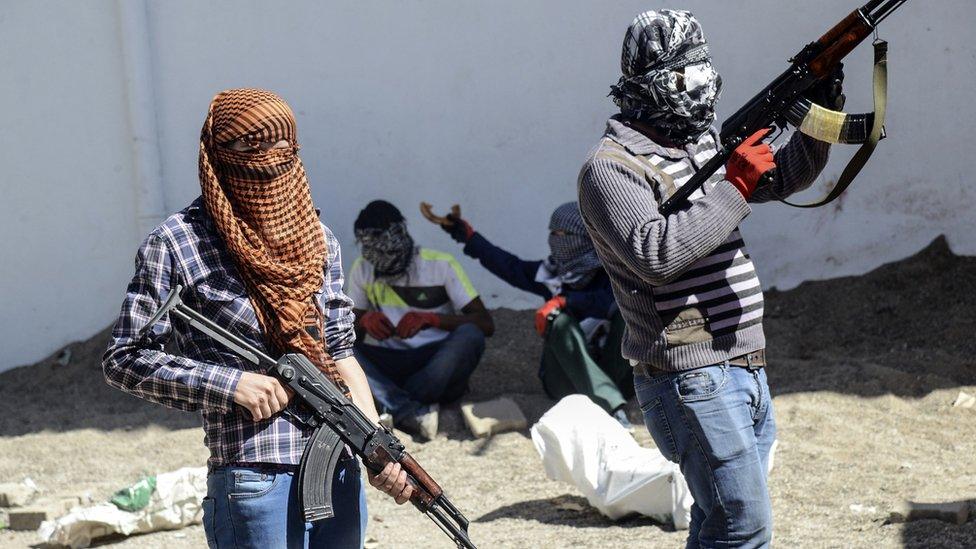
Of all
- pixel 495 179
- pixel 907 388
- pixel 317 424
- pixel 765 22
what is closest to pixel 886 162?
pixel 765 22

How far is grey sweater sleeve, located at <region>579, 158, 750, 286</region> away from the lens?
7.59 ft

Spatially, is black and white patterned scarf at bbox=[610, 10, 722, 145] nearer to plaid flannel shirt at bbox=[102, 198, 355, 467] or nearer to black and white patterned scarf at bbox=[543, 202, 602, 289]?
plaid flannel shirt at bbox=[102, 198, 355, 467]

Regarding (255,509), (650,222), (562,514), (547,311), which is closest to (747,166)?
(650,222)

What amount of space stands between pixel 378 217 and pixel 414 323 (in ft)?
1.91

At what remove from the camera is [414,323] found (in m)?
5.79

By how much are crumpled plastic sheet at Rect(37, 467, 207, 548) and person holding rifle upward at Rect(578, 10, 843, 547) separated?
2.53m

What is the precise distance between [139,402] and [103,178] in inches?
54.6

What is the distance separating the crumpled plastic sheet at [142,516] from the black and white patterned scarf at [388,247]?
5.42ft

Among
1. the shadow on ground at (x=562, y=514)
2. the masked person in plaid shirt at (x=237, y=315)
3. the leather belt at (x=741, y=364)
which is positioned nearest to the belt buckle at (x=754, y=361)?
the leather belt at (x=741, y=364)

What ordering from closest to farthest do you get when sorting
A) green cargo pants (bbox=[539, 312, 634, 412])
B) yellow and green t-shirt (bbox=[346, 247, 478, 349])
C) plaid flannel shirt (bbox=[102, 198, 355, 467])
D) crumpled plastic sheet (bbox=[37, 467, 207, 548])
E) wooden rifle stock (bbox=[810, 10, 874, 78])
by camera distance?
plaid flannel shirt (bbox=[102, 198, 355, 467]), wooden rifle stock (bbox=[810, 10, 874, 78]), crumpled plastic sheet (bbox=[37, 467, 207, 548]), green cargo pants (bbox=[539, 312, 634, 412]), yellow and green t-shirt (bbox=[346, 247, 478, 349])

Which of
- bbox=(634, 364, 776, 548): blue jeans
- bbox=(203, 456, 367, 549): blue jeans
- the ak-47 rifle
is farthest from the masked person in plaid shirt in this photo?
the ak-47 rifle

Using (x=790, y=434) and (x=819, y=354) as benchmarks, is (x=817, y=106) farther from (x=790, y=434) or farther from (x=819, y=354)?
(x=819, y=354)

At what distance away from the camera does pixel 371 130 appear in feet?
21.7

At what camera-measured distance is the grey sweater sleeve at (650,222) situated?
2314mm
